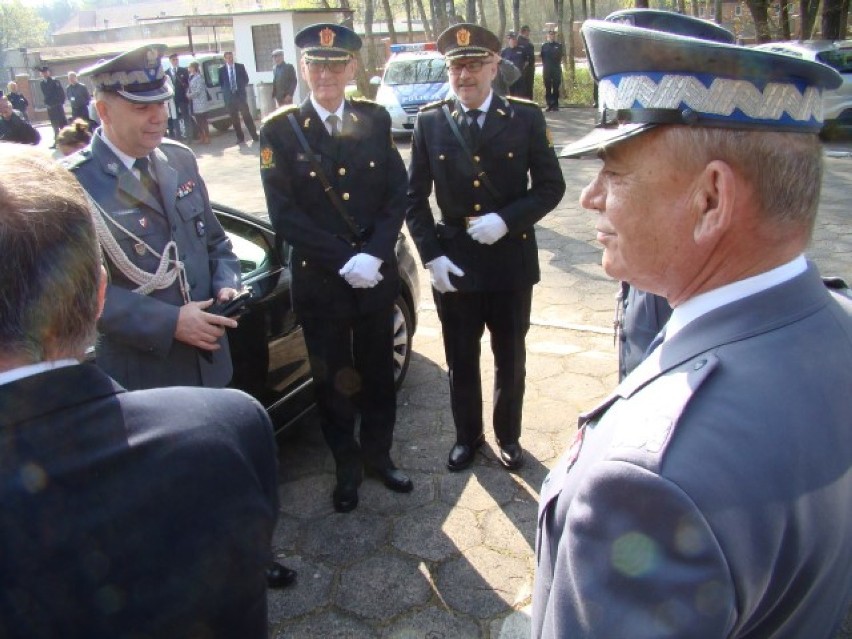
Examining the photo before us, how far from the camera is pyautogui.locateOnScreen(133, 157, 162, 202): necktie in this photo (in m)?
2.42

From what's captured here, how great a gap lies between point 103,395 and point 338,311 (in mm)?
2034

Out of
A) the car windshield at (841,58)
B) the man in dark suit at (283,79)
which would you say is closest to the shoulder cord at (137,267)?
the car windshield at (841,58)

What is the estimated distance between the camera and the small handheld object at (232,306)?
263 cm

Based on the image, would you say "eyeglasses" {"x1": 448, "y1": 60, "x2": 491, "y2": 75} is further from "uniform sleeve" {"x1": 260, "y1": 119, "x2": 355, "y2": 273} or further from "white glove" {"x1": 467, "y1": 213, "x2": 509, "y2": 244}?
"uniform sleeve" {"x1": 260, "y1": 119, "x2": 355, "y2": 273}

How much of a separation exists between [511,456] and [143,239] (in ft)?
6.19

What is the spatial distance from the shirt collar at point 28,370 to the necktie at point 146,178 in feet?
5.06

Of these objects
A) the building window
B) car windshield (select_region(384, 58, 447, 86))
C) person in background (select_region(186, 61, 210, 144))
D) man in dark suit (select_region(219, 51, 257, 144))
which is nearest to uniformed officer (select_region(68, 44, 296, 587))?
car windshield (select_region(384, 58, 447, 86))

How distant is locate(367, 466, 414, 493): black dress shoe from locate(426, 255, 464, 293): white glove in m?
0.86

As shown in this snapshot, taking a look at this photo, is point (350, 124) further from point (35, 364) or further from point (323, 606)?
point (35, 364)

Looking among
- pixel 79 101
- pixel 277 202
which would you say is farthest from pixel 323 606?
pixel 79 101

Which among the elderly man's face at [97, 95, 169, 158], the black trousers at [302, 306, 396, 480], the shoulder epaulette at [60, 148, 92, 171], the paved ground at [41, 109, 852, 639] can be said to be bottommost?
the paved ground at [41, 109, 852, 639]

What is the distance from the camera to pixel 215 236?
2.73 m

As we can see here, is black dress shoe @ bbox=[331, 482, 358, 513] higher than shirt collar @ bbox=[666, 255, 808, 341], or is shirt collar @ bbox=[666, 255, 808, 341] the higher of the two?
shirt collar @ bbox=[666, 255, 808, 341]

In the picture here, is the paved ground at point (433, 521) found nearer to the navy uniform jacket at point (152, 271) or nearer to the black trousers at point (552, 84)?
the navy uniform jacket at point (152, 271)
